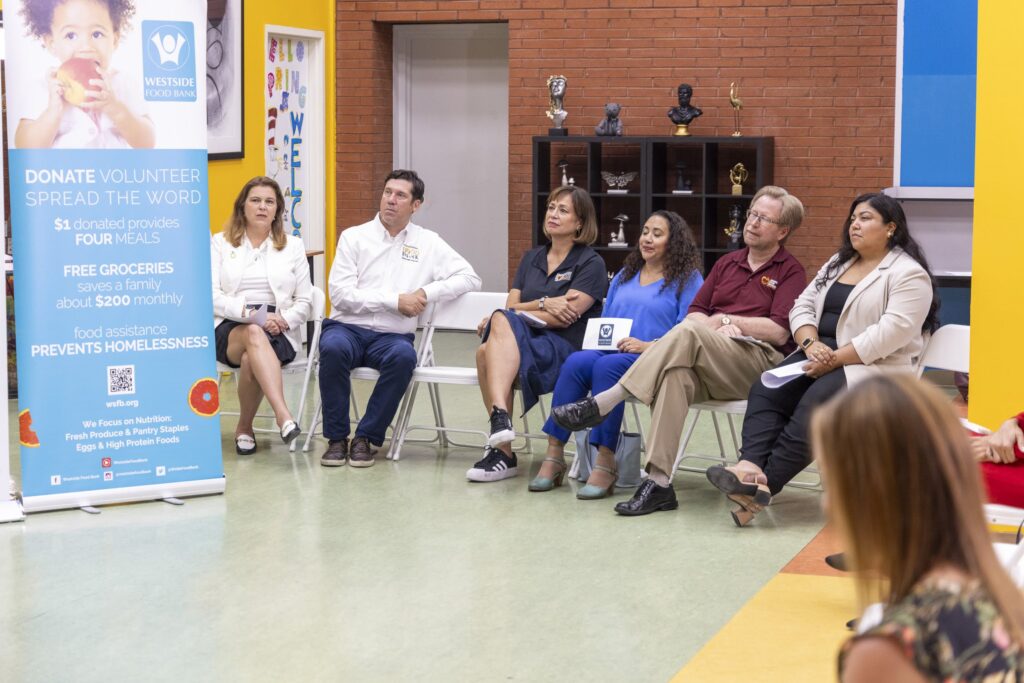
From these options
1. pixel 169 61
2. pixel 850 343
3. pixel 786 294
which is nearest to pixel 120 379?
pixel 169 61

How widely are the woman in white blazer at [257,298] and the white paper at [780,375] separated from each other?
211 cm

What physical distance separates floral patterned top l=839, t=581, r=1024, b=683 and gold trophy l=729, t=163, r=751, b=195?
808 centimetres

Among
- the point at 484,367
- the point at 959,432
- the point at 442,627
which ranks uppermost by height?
the point at 959,432

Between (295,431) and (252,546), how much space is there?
4.09 ft

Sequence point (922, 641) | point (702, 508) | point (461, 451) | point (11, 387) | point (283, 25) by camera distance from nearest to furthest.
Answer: point (922, 641)
point (702, 508)
point (461, 451)
point (11, 387)
point (283, 25)

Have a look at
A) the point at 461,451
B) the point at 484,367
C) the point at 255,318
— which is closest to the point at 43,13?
the point at 255,318

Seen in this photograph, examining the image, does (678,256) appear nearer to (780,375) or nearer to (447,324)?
(780,375)

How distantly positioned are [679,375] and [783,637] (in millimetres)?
1504

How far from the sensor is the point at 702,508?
5.14 meters

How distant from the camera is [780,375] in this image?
4840mm

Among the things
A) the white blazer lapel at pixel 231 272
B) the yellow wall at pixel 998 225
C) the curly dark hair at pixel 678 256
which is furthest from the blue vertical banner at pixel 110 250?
the yellow wall at pixel 998 225

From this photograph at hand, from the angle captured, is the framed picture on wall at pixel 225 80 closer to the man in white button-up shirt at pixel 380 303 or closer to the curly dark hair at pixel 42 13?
the man in white button-up shirt at pixel 380 303

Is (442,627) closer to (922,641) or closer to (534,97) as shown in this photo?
(922,641)

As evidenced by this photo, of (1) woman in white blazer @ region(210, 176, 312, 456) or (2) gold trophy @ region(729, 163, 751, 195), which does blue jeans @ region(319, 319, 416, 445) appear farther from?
(2) gold trophy @ region(729, 163, 751, 195)
